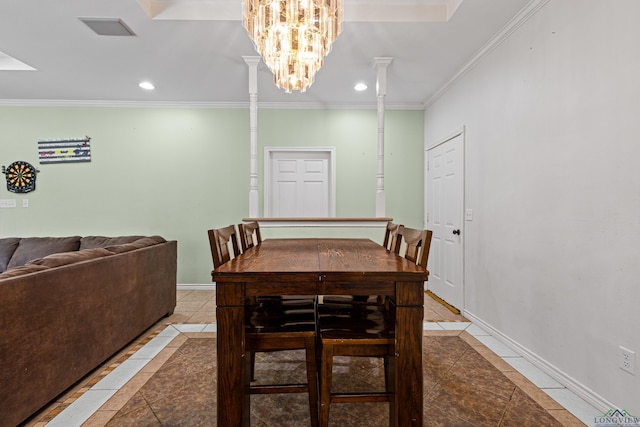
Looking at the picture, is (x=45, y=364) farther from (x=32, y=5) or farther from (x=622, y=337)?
(x=622, y=337)

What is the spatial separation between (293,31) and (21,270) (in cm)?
193

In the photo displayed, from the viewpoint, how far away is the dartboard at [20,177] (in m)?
4.02

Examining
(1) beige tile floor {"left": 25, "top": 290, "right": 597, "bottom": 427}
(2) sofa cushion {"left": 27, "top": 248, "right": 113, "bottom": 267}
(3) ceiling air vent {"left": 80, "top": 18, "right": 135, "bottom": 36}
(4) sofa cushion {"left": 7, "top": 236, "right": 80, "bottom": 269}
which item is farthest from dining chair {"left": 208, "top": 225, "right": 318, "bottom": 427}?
(4) sofa cushion {"left": 7, "top": 236, "right": 80, "bottom": 269}

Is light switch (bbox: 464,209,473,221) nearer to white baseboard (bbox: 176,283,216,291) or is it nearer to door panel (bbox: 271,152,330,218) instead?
door panel (bbox: 271,152,330,218)

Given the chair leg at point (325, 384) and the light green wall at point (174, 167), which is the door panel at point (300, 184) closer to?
the light green wall at point (174, 167)

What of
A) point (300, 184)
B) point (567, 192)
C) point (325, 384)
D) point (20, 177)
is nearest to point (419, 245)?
point (325, 384)

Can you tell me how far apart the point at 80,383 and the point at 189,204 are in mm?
2577

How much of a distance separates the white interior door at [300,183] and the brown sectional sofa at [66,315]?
6.08 feet

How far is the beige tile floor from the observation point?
1586 mm

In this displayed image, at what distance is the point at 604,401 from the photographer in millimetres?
1569

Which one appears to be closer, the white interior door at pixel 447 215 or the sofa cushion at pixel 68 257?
the sofa cushion at pixel 68 257

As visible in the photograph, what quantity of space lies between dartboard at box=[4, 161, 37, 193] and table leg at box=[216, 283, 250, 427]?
4.47m

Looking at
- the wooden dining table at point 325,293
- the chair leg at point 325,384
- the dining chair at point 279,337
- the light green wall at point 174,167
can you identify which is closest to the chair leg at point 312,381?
the dining chair at point 279,337

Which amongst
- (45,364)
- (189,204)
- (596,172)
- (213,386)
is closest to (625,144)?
(596,172)
